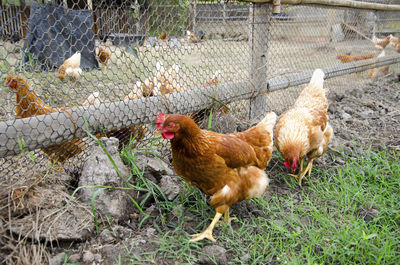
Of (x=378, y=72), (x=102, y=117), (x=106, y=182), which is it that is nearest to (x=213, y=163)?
(x=106, y=182)

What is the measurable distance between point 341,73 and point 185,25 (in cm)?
305

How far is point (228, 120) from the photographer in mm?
2814

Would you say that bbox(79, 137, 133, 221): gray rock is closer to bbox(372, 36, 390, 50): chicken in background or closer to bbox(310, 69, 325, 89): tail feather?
bbox(310, 69, 325, 89): tail feather

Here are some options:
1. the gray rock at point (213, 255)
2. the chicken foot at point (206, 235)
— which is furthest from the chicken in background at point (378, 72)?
the gray rock at point (213, 255)

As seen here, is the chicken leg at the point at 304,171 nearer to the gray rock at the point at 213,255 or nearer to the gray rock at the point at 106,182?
the gray rock at the point at 213,255

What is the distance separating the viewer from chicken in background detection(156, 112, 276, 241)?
1.66 meters

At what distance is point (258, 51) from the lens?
2.92 metres

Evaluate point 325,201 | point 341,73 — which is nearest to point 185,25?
point 325,201

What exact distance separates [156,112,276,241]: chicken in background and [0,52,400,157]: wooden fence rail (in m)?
0.32

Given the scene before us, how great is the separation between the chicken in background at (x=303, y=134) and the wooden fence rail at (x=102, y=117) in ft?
1.82

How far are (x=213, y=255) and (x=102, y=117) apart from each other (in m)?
1.03

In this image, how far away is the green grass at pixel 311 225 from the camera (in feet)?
4.99

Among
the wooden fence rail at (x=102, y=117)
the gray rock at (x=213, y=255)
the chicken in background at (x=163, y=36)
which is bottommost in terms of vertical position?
the gray rock at (x=213, y=255)

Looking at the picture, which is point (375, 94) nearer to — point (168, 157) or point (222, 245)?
point (168, 157)
